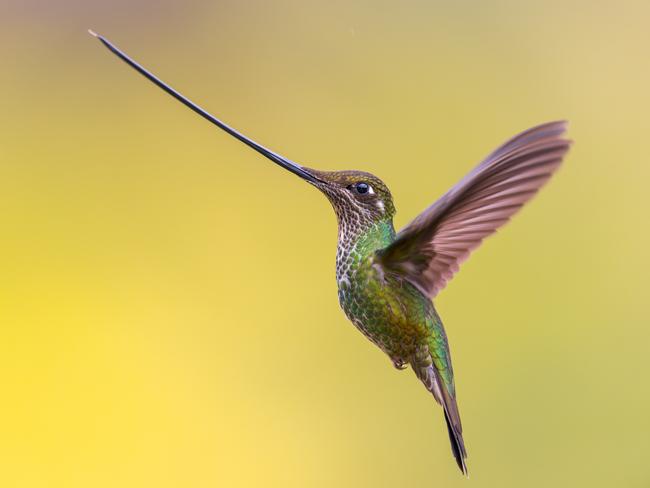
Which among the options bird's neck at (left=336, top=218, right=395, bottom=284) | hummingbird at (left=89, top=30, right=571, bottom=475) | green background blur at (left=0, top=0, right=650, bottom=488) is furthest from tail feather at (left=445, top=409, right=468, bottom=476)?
green background blur at (left=0, top=0, right=650, bottom=488)

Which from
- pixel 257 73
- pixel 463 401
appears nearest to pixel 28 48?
pixel 257 73

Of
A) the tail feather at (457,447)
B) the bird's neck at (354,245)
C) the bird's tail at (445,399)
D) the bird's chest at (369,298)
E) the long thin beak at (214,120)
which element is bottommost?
the tail feather at (457,447)

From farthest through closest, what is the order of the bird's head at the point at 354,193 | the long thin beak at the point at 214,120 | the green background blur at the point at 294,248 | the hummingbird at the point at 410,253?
the green background blur at the point at 294,248, the bird's head at the point at 354,193, the hummingbird at the point at 410,253, the long thin beak at the point at 214,120

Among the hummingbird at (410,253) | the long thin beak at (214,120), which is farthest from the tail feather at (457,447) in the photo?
the long thin beak at (214,120)

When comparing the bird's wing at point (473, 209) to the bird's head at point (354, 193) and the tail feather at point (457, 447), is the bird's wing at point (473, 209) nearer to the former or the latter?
the bird's head at point (354, 193)

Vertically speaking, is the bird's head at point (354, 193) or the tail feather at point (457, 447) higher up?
the bird's head at point (354, 193)

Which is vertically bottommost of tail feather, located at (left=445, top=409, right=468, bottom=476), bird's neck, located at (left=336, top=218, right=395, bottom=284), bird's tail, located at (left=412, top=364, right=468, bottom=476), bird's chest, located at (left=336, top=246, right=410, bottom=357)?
tail feather, located at (left=445, top=409, right=468, bottom=476)

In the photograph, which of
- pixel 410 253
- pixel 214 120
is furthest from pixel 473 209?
pixel 214 120

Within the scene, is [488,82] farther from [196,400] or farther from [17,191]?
[17,191]

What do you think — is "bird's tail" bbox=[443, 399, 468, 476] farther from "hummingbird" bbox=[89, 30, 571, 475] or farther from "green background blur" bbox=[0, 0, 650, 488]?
"green background blur" bbox=[0, 0, 650, 488]
